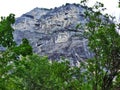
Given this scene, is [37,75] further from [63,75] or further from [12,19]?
[63,75]

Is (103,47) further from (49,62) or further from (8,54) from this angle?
→ (8,54)

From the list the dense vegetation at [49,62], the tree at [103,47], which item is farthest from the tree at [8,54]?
the tree at [103,47]

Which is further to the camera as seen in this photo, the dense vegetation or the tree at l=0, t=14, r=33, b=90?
the tree at l=0, t=14, r=33, b=90

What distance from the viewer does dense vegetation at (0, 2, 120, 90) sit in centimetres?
2423

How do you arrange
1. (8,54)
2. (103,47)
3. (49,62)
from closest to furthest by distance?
1. (103,47)
2. (49,62)
3. (8,54)

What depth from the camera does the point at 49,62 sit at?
27500 mm

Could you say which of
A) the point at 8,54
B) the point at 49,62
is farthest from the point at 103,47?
the point at 8,54

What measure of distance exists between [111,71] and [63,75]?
A: 15.4 meters

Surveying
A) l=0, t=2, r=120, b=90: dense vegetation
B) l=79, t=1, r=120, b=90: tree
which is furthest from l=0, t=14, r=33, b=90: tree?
l=79, t=1, r=120, b=90: tree

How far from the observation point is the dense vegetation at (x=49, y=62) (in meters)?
24.2

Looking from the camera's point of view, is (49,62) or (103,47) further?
(49,62)

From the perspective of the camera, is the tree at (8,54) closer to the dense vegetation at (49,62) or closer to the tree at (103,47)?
the dense vegetation at (49,62)

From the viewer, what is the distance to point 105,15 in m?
27.9

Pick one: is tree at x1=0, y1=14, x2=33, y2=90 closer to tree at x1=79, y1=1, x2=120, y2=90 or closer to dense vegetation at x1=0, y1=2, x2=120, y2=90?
dense vegetation at x1=0, y1=2, x2=120, y2=90
